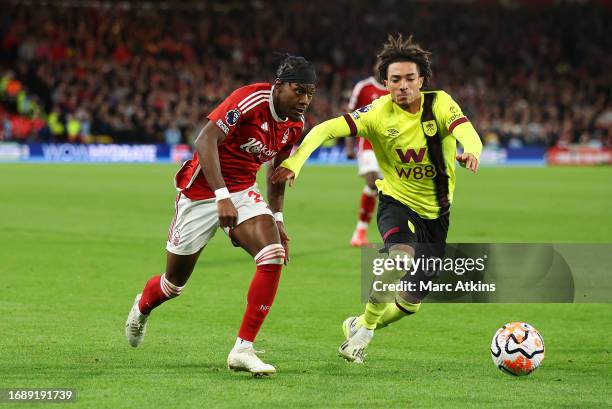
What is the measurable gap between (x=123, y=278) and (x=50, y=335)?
322 cm

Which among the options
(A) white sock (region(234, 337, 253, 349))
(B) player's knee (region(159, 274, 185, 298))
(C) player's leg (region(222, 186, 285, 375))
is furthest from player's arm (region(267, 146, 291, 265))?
(A) white sock (region(234, 337, 253, 349))

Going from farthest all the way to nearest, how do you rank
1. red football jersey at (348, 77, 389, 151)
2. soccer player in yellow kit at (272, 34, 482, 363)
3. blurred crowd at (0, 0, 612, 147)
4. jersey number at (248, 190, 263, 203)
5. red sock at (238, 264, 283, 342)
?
1. blurred crowd at (0, 0, 612, 147)
2. red football jersey at (348, 77, 389, 151)
3. soccer player in yellow kit at (272, 34, 482, 363)
4. jersey number at (248, 190, 263, 203)
5. red sock at (238, 264, 283, 342)

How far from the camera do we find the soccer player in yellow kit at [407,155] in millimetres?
7055

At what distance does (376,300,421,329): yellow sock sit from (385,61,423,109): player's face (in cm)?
138

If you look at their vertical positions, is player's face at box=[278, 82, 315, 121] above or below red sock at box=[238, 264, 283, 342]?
above

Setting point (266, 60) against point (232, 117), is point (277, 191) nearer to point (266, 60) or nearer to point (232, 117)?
point (232, 117)

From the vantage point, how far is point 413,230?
7.15m

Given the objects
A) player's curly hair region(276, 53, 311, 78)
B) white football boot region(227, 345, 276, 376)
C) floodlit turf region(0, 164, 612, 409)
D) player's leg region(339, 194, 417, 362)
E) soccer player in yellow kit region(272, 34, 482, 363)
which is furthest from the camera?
soccer player in yellow kit region(272, 34, 482, 363)

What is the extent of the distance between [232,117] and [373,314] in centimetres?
173

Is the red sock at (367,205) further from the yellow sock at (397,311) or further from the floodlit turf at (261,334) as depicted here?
the yellow sock at (397,311)

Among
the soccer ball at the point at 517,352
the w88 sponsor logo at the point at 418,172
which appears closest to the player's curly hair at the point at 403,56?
the w88 sponsor logo at the point at 418,172

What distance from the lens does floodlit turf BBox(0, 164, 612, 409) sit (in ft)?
19.5

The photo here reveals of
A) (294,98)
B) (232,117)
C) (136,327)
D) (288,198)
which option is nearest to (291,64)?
(294,98)

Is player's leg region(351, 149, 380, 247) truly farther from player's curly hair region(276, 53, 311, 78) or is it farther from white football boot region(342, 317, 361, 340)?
player's curly hair region(276, 53, 311, 78)
